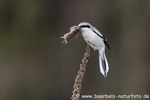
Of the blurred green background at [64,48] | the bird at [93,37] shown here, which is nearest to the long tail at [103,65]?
the bird at [93,37]

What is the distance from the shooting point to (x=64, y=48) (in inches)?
192

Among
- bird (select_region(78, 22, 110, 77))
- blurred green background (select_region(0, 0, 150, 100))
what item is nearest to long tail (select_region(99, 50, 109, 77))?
bird (select_region(78, 22, 110, 77))

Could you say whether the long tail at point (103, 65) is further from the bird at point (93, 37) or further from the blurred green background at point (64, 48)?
the blurred green background at point (64, 48)

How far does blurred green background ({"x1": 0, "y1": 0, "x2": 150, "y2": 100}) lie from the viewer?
4.33 meters

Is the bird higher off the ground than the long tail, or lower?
higher

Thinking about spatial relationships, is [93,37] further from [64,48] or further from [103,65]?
[64,48]

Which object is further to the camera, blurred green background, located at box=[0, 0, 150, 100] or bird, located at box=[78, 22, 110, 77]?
blurred green background, located at box=[0, 0, 150, 100]

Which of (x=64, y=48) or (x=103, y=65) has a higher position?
(x=64, y=48)

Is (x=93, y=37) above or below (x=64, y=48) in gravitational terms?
below

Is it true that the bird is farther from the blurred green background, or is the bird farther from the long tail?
the blurred green background

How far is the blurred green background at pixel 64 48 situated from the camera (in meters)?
4.33

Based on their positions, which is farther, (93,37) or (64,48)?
(64,48)

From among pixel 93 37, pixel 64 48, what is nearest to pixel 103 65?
pixel 93 37

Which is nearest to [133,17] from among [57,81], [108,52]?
[108,52]
